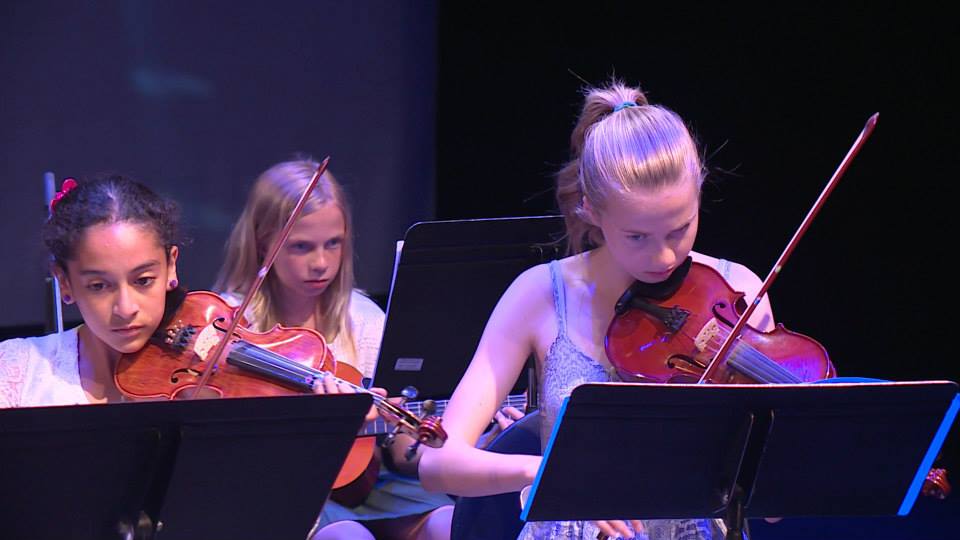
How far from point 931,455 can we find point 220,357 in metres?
1.20

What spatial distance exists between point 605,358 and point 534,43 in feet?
8.16

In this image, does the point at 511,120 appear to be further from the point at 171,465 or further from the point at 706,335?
the point at 171,465

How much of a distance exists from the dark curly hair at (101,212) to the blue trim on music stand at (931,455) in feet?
4.15

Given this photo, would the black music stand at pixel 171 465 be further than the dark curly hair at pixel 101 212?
No

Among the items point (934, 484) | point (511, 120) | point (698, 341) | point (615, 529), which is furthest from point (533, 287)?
point (511, 120)

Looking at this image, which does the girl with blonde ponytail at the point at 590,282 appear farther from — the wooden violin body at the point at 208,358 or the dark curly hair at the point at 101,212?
the dark curly hair at the point at 101,212

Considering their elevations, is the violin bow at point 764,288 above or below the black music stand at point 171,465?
above

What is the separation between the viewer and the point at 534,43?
4.09 meters

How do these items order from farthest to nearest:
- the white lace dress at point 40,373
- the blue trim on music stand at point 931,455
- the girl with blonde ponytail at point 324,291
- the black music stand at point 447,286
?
the girl with blonde ponytail at point 324,291 < the black music stand at point 447,286 < the white lace dress at point 40,373 < the blue trim on music stand at point 931,455

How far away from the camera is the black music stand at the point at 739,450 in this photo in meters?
1.40

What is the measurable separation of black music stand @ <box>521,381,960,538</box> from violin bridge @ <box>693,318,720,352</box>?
27cm

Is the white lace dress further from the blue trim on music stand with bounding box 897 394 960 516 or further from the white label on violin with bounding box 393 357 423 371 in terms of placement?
the blue trim on music stand with bounding box 897 394 960 516

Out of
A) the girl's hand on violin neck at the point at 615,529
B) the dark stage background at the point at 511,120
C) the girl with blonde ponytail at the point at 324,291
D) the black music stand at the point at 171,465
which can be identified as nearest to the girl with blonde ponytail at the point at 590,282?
the girl's hand on violin neck at the point at 615,529

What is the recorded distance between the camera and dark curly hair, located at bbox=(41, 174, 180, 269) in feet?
6.18
